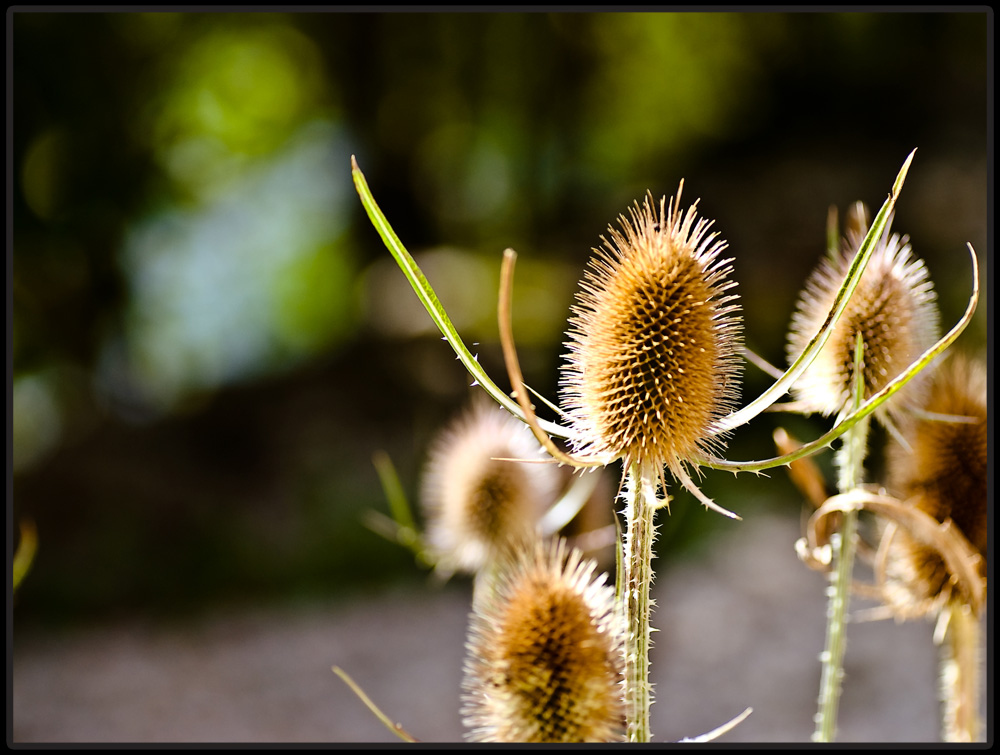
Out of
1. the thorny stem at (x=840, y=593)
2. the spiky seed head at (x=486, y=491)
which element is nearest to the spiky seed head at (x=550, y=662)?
the thorny stem at (x=840, y=593)

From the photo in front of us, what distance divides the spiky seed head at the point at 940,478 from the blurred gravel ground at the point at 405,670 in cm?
304

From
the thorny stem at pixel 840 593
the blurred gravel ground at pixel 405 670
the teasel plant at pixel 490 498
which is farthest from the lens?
the blurred gravel ground at pixel 405 670

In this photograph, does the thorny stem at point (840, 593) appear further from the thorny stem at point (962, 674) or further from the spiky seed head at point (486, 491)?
the spiky seed head at point (486, 491)

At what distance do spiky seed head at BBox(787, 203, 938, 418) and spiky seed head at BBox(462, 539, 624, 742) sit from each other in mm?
423

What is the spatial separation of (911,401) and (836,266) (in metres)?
0.22

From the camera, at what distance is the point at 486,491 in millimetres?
1774

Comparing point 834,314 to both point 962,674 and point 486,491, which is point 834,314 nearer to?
point 962,674

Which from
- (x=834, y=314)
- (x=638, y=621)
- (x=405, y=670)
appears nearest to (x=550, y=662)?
(x=638, y=621)

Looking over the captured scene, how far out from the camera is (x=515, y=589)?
1.08 m

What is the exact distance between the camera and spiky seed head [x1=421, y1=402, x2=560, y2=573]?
5.63ft

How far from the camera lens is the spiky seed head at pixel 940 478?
1.25 meters

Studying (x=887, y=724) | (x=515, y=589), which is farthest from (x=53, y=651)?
(x=515, y=589)

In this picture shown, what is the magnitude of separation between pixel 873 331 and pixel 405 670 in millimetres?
4324

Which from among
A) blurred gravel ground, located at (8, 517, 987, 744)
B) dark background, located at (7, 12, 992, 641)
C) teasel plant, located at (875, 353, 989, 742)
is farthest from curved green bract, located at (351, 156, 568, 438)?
dark background, located at (7, 12, 992, 641)
